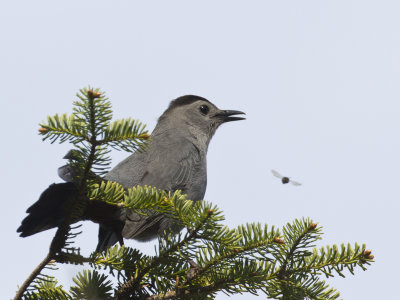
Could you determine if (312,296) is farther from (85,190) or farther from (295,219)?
(85,190)

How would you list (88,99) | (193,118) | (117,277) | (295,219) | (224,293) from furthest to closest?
(193,118) < (117,277) < (224,293) < (295,219) < (88,99)

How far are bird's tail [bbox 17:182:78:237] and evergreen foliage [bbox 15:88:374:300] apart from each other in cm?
26

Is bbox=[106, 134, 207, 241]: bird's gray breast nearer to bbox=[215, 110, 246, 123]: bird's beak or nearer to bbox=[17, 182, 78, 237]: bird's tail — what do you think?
bbox=[17, 182, 78, 237]: bird's tail

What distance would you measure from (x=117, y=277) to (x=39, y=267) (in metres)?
0.60

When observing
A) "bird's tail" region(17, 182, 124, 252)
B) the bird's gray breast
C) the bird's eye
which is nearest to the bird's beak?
the bird's eye

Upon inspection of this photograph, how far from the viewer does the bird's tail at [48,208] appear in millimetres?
3062

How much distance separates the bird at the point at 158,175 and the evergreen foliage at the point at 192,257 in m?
0.20

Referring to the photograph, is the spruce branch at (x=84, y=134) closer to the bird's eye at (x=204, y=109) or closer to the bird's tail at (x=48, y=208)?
the bird's tail at (x=48, y=208)

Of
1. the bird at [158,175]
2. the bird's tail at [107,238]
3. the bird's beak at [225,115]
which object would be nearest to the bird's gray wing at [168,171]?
the bird at [158,175]

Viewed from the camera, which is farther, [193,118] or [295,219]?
[193,118]

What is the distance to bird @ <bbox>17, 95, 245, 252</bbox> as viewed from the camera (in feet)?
10.3

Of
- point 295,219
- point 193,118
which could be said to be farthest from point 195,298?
point 193,118

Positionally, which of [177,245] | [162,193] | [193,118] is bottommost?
[177,245]

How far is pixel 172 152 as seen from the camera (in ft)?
17.7
